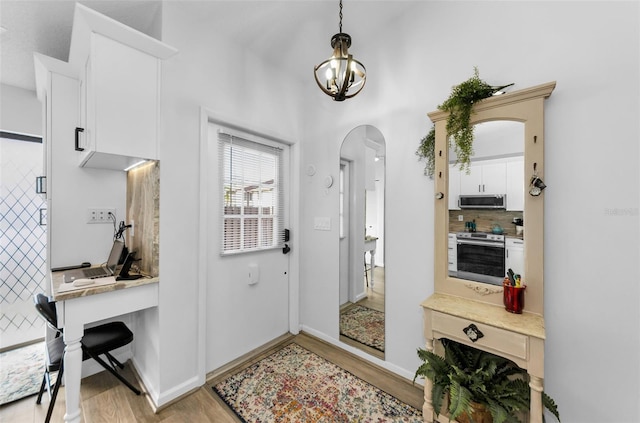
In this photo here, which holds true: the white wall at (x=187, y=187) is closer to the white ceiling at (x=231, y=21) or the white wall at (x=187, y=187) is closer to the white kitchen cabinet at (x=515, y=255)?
the white ceiling at (x=231, y=21)

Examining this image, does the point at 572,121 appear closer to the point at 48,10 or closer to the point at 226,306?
the point at 226,306

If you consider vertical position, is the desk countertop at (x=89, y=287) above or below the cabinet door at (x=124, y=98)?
below

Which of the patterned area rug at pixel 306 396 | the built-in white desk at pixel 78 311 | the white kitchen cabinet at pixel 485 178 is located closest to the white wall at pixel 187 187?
the built-in white desk at pixel 78 311

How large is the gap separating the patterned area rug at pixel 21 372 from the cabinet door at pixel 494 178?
141 inches

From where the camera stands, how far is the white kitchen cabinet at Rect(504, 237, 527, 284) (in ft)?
5.04

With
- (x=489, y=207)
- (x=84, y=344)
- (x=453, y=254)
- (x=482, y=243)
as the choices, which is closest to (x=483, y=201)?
(x=489, y=207)

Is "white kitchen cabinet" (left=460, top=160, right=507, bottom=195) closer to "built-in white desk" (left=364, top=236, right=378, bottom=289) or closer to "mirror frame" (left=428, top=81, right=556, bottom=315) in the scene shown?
"mirror frame" (left=428, top=81, right=556, bottom=315)

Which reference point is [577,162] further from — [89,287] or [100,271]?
[100,271]

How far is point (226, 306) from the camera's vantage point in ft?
7.36

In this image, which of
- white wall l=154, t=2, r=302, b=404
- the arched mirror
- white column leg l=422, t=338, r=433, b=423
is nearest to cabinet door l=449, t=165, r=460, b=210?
the arched mirror

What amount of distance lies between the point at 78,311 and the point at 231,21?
230cm

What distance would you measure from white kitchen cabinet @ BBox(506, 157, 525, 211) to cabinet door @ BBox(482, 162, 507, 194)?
3cm

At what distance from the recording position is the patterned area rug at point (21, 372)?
1920 millimetres

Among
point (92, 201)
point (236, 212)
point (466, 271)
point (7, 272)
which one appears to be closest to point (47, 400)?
point (92, 201)
